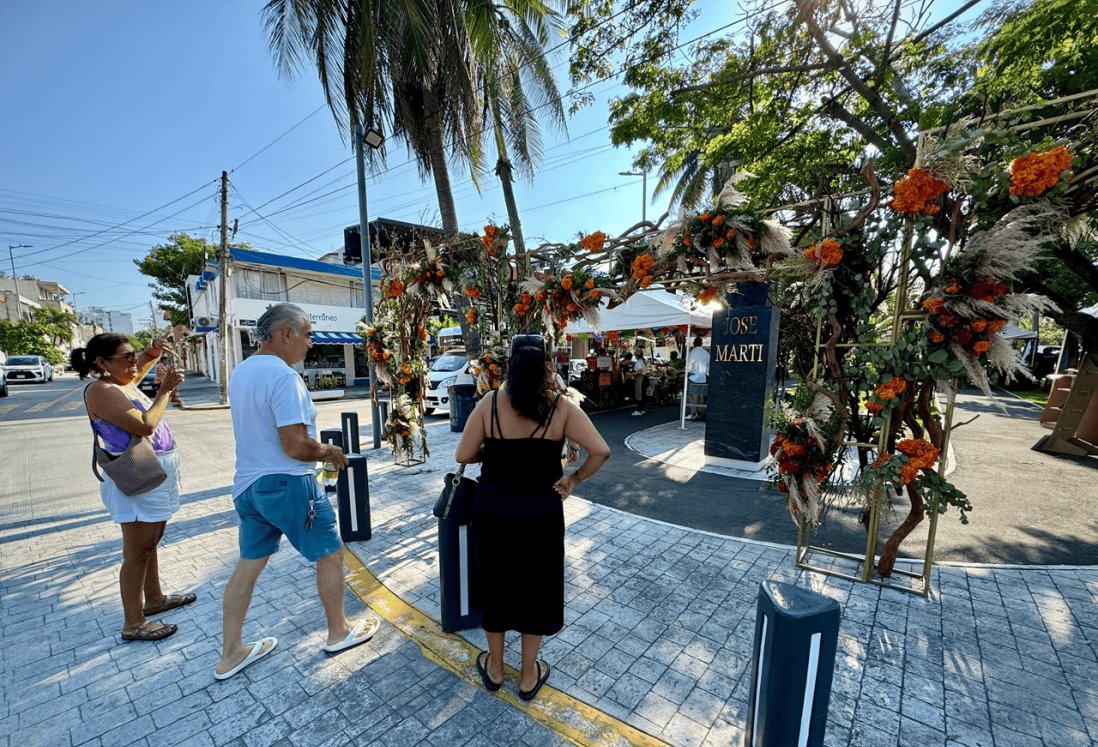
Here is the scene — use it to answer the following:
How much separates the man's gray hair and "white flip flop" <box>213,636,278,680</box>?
178cm

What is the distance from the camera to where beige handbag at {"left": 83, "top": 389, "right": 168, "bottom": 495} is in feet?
7.95

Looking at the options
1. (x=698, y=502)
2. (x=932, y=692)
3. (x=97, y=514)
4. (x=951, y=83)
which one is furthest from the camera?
(x=951, y=83)

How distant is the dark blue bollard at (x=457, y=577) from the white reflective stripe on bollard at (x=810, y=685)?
170 cm

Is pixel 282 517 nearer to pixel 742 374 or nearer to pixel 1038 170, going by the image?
pixel 1038 170

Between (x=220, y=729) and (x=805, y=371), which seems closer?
(x=220, y=729)

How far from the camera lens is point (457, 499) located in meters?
2.50

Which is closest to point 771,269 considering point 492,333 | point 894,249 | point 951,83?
point 894,249

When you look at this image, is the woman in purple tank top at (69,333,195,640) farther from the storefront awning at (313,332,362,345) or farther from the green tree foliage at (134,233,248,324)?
the green tree foliage at (134,233,248,324)

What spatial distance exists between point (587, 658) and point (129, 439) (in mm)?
3014

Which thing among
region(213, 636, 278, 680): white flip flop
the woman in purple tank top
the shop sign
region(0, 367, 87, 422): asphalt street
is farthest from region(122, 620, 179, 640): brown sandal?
the shop sign

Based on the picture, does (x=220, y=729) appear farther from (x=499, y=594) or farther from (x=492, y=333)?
(x=492, y=333)

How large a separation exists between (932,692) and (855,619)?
64 cm

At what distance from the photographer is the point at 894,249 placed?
303 cm

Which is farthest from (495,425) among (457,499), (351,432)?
(351,432)
